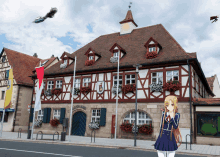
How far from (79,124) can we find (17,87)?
33.1ft

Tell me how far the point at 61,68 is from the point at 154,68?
1049 cm

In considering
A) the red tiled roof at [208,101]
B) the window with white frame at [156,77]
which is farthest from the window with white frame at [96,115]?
the red tiled roof at [208,101]

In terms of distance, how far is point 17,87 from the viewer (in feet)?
85.5

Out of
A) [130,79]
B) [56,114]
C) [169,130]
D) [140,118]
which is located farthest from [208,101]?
[56,114]

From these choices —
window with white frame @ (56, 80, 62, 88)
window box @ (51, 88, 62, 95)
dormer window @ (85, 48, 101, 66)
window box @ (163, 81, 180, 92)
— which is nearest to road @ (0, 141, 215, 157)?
window box @ (163, 81, 180, 92)

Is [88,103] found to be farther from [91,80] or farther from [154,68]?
[154,68]

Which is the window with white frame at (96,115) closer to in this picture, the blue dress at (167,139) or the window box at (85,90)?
the window box at (85,90)

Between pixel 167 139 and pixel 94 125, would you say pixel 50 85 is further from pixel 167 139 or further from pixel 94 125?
pixel 167 139

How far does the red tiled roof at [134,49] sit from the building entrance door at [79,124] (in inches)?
172

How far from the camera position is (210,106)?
53.0ft

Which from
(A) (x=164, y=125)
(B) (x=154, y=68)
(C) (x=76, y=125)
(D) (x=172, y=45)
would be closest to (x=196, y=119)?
(B) (x=154, y=68)

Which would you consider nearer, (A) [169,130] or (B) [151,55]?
(A) [169,130]

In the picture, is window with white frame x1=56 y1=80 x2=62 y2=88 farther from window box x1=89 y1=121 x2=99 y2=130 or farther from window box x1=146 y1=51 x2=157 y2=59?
window box x1=146 y1=51 x2=157 y2=59

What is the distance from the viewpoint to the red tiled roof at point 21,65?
89.0 feet
